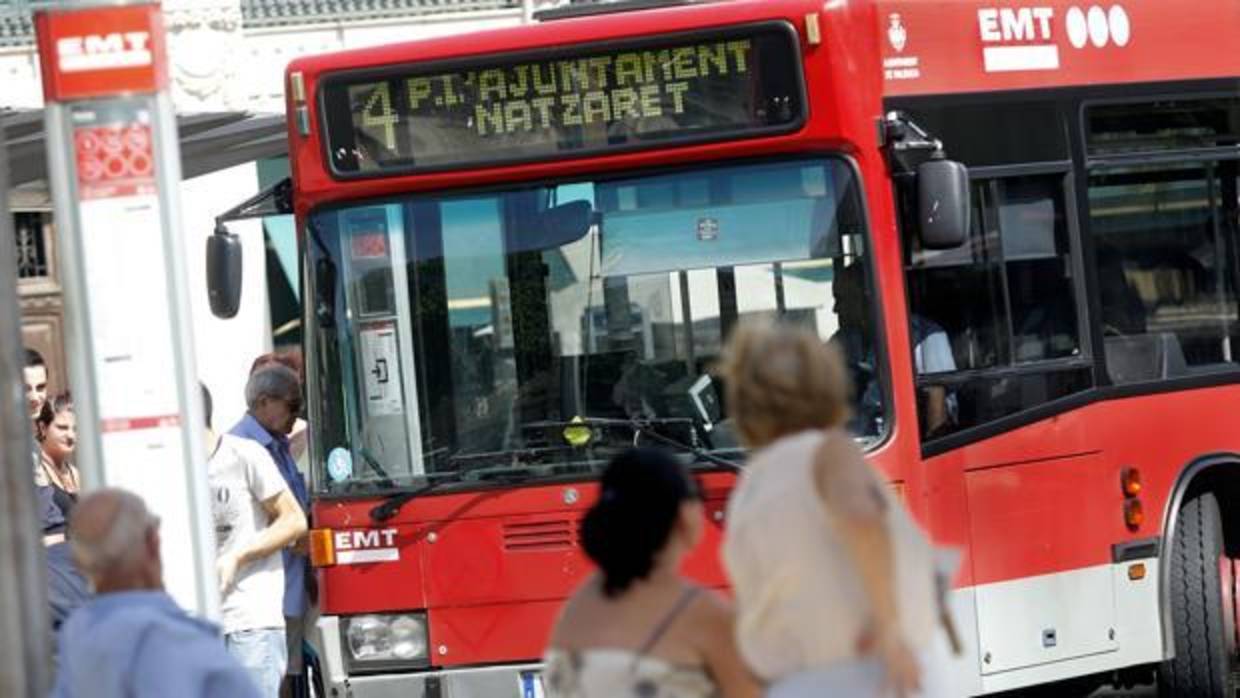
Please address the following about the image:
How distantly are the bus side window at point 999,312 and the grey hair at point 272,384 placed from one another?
8.81 feet

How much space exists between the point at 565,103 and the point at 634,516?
4.75 m

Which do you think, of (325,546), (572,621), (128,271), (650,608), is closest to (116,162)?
(128,271)

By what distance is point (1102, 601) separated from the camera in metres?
10.3

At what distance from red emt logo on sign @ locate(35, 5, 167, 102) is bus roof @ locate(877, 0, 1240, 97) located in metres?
3.66

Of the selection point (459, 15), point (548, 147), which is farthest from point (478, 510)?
point (459, 15)

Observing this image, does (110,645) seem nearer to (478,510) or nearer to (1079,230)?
(478,510)

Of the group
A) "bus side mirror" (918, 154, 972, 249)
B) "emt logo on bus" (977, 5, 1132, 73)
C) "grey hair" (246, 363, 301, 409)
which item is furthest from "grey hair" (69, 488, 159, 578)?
"emt logo on bus" (977, 5, 1132, 73)

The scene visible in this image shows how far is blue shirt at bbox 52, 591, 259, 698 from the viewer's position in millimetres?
5629

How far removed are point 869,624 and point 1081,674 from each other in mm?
5338

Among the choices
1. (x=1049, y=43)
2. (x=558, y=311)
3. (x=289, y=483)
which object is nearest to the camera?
(x=558, y=311)

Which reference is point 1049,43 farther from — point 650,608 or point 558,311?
point 650,608

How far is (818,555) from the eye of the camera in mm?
5078

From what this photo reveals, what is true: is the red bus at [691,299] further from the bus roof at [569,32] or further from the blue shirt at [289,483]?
the blue shirt at [289,483]

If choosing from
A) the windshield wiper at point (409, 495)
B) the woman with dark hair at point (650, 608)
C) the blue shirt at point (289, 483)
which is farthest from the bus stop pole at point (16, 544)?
the blue shirt at point (289, 483)
